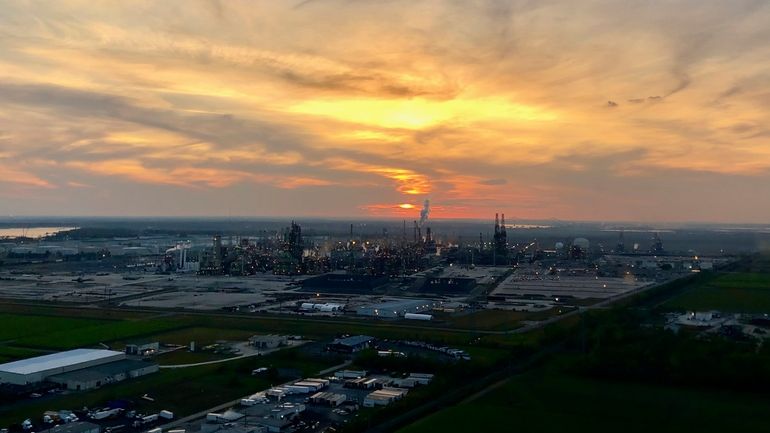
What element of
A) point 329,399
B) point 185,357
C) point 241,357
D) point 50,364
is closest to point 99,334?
point 185,357

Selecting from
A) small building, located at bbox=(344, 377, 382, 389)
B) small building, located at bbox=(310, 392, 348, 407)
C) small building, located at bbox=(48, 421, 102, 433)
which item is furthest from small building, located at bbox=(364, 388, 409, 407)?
small building, located at bbox=(48, 421, 102, 433)

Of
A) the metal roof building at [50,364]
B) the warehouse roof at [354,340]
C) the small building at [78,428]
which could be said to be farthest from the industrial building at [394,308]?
the small building at [78,428]

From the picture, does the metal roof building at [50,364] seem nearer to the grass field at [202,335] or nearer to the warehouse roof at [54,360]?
the warehouse roof at [54,360]

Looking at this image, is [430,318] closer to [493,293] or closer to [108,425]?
[493,293]

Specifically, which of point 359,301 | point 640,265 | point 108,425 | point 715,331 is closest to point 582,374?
point 715,331

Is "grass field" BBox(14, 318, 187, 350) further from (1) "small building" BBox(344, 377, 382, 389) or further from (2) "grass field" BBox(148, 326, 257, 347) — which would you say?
(1) "small building" BBox(344, 377, 382, 389)

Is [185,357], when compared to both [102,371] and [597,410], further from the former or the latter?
[597,410]
